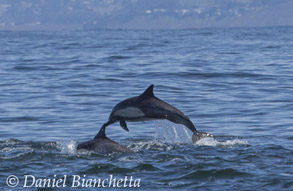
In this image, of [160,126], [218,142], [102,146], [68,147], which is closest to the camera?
[102,146]

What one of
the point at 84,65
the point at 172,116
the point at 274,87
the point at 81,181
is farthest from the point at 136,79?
the point at 81,181

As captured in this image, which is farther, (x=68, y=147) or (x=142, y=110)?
(x=68, y=147)

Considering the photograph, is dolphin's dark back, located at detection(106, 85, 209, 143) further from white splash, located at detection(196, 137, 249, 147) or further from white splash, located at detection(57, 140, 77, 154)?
white splash, located at detection(196, 137, 249, 147)

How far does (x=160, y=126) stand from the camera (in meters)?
15.5

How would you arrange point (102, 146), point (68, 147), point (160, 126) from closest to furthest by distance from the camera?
point (102, 146) < point (68, 147) < point (160, 126)

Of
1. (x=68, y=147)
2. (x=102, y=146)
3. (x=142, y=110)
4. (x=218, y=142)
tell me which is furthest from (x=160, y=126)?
(x=102, y=146)

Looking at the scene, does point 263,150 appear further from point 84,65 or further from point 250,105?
point 84,65


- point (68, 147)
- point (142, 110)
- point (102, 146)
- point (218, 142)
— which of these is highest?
point (142, 110)

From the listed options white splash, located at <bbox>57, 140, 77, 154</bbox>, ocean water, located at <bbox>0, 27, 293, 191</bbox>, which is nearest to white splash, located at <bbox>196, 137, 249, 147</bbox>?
ocean water, located at <bbox>0, 27, 293, 191</bbox>

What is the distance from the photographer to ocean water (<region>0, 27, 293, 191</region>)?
1107 centimetres

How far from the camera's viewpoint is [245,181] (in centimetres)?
1042

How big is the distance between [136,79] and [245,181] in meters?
16.3

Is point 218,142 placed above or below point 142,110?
below

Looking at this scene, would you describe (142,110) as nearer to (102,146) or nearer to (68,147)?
(102,146)
